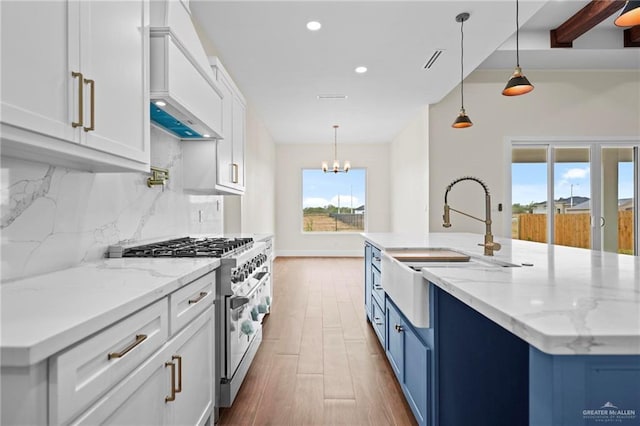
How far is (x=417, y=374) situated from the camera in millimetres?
1750

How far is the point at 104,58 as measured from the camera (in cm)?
136

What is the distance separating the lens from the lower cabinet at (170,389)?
3.15ft

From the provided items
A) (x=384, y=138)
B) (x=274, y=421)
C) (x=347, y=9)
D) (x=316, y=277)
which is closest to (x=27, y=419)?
(x=274, y=421)

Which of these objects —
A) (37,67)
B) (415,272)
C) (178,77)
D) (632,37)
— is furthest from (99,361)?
(632,37)

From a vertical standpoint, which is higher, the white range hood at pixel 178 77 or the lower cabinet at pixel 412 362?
the white range hood at pixel 178 77

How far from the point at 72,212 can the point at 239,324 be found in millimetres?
1034

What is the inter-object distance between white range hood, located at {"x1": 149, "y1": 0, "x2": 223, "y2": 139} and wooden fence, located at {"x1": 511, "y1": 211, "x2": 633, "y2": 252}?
16.0ft

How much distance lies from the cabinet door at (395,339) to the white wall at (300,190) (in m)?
6.59

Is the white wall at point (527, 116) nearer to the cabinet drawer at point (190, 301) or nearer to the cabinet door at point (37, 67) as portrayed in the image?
the cabinet drawer at point (190, 301)

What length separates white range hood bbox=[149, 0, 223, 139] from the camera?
1.79m

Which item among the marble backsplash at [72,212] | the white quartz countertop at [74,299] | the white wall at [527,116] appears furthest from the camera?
the white wall at [527,116]

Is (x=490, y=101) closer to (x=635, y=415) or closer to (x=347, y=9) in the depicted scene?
(x=347, y=9)

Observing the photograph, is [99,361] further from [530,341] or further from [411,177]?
[411,177]

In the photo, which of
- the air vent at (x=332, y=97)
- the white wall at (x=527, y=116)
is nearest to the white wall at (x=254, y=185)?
the air vent at (x=332, y=97)
